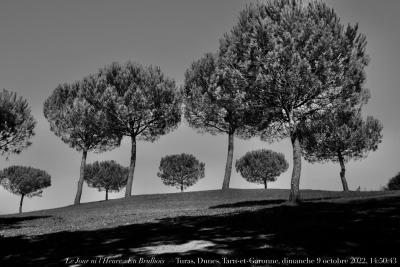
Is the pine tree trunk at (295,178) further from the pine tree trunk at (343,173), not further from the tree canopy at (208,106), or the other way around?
the pine tree trunk at (343,173)

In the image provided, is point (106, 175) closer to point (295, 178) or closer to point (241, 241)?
point (295, 178)

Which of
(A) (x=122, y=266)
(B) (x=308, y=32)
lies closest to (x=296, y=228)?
(A) (x=122, y=266)

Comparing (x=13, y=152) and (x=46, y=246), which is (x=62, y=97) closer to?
(x=13, y=152)

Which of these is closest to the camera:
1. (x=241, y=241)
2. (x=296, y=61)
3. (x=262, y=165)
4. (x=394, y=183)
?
(x=241, y=241)

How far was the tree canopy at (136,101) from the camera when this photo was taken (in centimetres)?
5300

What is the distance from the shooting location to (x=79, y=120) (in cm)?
5712

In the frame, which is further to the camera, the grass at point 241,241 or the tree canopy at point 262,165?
the tree canopy at point 262,165

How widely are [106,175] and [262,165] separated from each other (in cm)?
4400

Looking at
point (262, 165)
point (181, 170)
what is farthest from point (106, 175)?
point (262, 165)

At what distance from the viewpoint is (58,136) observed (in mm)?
60438

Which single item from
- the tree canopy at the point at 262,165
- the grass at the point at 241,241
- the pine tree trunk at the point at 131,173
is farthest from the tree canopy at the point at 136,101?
the tree canopy at the point at 262,165

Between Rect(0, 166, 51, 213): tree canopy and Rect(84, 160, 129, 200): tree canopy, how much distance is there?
1268 centimetres

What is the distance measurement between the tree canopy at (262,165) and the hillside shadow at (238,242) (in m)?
81.7

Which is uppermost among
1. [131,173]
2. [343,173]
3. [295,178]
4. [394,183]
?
[343,173]
